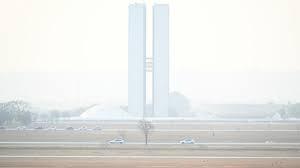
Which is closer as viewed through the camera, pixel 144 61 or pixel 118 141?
pixel 118 141

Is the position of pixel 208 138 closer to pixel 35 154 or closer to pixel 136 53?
pixel 35 154

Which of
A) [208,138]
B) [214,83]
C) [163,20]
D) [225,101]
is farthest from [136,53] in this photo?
[214,83]

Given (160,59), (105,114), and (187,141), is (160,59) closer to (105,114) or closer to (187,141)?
(105,114)

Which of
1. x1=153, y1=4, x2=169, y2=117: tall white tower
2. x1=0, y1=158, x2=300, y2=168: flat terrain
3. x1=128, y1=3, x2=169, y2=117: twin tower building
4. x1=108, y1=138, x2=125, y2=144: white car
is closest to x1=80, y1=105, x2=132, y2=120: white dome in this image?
x1=128, y1=3, x2=169, y2=117: twin tower building

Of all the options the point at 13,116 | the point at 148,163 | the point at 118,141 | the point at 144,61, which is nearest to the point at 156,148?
the point at 118,141

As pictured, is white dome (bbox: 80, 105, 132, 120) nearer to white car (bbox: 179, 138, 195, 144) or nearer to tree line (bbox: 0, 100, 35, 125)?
tree line (bbox: 0, 100, 35, 125)

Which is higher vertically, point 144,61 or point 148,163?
point 144,61

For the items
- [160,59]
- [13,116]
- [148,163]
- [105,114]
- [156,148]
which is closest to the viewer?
[148,163]
